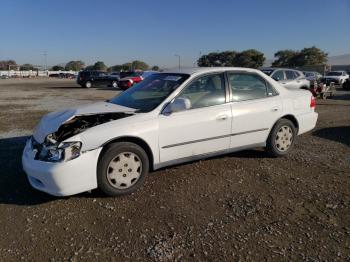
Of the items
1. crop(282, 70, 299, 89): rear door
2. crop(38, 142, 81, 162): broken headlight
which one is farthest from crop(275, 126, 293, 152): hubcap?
crop(282, 70, 299, 89): rear door

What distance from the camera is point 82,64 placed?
487ft

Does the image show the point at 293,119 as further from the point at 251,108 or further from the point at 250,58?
the point at 250,58

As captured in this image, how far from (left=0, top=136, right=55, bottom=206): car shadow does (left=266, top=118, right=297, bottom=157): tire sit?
3.48 meters

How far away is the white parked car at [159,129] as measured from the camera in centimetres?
414

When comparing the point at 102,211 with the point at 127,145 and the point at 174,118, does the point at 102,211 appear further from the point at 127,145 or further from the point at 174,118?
the point at 174,118

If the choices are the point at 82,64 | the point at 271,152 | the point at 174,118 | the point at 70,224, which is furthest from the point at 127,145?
the point at 82,64

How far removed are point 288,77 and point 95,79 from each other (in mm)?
19756

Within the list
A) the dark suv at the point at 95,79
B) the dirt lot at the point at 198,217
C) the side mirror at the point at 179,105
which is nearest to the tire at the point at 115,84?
the dark suv at the point at 95,79

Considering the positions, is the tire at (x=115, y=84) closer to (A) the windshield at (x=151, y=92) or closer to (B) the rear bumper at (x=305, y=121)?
(A) the windshield at (x=151, y=92)

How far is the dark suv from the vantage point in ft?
103

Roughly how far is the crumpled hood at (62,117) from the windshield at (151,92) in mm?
210

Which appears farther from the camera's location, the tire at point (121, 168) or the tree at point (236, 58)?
the tree at point (236, 58)

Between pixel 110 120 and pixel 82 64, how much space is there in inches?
5946

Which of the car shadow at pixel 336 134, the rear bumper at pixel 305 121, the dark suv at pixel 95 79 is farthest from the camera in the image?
the dark suv at pixel 95 79
